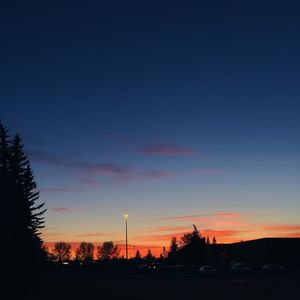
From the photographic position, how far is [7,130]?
198 feet

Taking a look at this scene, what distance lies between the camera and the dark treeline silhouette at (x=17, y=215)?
2634 cm

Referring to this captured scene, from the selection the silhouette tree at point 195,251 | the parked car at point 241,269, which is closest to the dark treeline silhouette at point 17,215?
the parked car at point 241,269

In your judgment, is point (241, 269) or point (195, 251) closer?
point (241, 269)

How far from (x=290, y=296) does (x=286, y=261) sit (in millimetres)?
74070

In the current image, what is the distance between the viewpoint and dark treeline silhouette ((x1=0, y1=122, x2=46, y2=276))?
86.4 feet

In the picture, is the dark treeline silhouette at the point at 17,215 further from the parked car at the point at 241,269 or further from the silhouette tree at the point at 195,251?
the silhouette tree at the point at 195,251

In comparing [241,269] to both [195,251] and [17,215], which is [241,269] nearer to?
[17,215]

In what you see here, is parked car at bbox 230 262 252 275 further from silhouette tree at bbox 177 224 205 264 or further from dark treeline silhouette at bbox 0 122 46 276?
silhouette tree at bbox 177 224 205 264

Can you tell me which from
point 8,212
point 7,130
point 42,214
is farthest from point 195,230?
point 8,212

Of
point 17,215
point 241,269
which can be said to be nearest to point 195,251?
point 241,269

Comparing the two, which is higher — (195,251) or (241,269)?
(195,251)

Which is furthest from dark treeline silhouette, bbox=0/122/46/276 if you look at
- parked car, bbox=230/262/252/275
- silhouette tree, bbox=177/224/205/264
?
silhouette tree, bbox=177/224/205/264

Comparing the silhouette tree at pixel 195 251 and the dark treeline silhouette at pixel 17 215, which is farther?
the silhouette tree at pixel 195 251

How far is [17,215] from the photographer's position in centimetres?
4559
